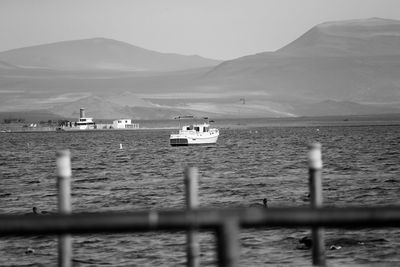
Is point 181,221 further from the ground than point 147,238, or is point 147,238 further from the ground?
point 181,221

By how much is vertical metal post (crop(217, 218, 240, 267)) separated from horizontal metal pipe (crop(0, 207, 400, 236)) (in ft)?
0.23

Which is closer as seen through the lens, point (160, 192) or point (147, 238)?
point (147, 238)

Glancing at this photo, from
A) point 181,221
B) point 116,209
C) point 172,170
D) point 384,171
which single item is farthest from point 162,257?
point 172,170

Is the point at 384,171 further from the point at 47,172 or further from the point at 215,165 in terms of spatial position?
the point at 47,172

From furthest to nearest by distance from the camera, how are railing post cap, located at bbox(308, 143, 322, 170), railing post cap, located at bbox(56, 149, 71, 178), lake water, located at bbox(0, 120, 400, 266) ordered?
lake water, located at bbox(0, 120, 400, 266) → railing post cap, located at bbox(308, 143, 322, 170) → railing post cap, located at bbox(56, 149, 71, 178)

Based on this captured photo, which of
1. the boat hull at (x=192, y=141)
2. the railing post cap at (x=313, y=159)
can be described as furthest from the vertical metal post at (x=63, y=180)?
the boat hull at (x=192, y=141)

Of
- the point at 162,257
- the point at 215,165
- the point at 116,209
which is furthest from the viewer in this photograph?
the point at 215,165

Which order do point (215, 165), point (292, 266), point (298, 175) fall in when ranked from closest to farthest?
point (292, 266), point (298, 175), point (215, 165)

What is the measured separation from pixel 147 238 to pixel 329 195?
2194 centimetres

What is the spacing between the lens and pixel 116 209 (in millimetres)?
51188

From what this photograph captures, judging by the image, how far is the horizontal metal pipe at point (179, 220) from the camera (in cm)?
1026

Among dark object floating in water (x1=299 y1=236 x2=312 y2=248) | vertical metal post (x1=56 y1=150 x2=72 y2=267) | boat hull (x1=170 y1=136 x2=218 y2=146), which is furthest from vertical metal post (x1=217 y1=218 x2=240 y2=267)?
boat hull (x1=170 y1=136 x2=218 y2=146)

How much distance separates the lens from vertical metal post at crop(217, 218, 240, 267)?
1013 cm

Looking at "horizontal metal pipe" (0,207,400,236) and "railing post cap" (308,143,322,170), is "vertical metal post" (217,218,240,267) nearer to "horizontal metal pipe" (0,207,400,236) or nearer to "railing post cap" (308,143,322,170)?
"horizontal metal pipe" (0,207,400,236)
